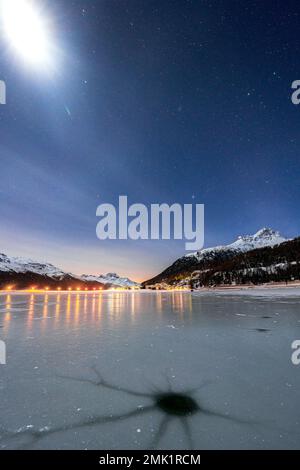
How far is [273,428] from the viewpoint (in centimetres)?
309

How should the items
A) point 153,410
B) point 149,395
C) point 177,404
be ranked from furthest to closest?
point 149,395 → point 177,404 → point 153,410

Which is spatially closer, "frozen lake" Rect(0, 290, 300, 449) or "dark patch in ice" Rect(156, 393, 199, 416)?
"frozen lake" Rect(0, 290, 300, 449)

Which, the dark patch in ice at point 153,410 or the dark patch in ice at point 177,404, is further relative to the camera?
the dark patch in ice at point 177,404

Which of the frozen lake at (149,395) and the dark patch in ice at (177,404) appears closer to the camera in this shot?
the frozen lake at (149,395)

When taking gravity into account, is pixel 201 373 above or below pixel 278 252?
below

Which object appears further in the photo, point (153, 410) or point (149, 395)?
point (149, 395)

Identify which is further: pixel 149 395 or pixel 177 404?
pixel 149 395

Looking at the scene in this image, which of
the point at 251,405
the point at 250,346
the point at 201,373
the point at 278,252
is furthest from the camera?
the point at 278,252

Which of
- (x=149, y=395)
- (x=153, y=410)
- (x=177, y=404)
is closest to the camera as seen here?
(x=153, y=410)

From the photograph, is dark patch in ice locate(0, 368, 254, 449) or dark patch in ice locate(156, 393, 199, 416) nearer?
dark patch in ice locate(0, 368, 254, 449)
